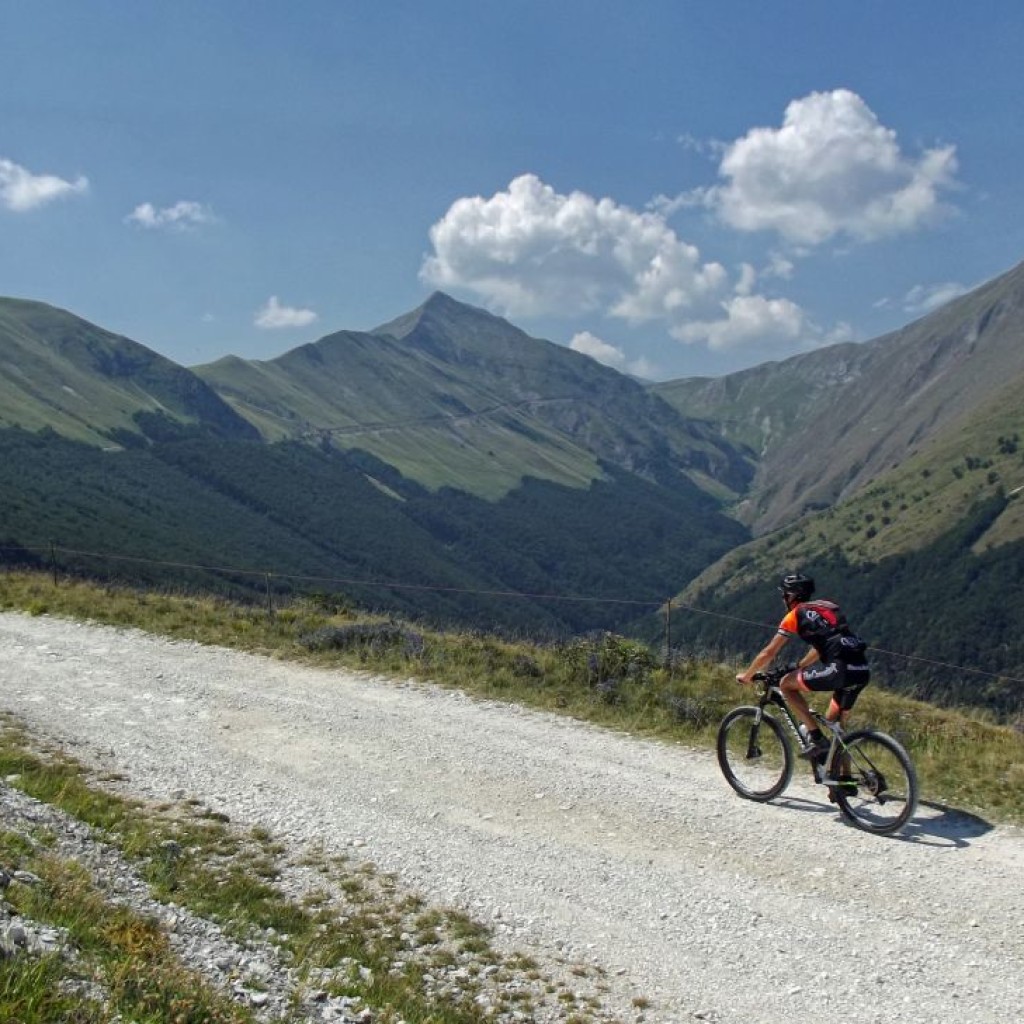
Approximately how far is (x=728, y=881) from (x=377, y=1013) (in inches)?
155

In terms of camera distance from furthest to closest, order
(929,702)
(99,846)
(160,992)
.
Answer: (929,702)
(99,846)
(160,992)

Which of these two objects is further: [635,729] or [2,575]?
[2,575]

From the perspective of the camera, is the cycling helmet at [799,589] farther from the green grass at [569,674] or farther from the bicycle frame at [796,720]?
the green grass at [569,674]

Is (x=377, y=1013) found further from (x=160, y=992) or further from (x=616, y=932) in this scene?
(x=616, y=932)

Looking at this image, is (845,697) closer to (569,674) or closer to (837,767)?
(837,767)

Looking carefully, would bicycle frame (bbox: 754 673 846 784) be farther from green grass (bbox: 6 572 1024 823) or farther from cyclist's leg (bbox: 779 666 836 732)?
green grass (bbox: 6 572 1024 823)

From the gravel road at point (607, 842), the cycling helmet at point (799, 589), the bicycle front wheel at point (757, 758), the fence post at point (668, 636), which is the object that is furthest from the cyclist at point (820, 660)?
the fence post at point (668, 636)

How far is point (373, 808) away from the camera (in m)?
10.1

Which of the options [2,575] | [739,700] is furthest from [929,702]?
[2,575]

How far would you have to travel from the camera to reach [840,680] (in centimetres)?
955

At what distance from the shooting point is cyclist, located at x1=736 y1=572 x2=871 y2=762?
9562 millimetres

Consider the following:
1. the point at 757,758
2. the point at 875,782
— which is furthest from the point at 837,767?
the point at 757,758

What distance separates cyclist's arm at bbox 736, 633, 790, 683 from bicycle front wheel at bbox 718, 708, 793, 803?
0.51m

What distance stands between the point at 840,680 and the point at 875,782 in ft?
3.85
